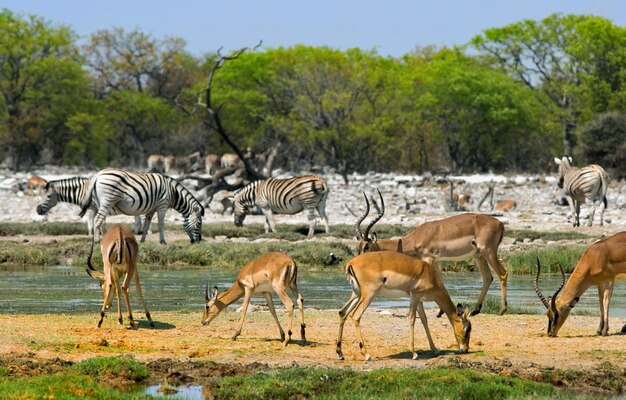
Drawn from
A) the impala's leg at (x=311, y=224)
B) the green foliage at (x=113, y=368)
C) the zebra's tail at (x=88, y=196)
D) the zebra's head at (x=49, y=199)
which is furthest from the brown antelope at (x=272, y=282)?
the zebra's head at (x=49, y=199)

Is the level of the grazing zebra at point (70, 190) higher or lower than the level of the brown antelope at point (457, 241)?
higher

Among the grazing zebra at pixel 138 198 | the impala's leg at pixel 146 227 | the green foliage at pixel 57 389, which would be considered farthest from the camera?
the grazing zebra at pixel 138 198

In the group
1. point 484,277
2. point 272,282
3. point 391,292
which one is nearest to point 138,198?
point 484,277

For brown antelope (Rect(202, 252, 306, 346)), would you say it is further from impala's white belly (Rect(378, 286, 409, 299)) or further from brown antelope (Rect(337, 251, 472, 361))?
impala's white belly (Rect(378, 286, 409, 299))

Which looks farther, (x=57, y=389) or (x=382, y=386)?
(x=382, y=386)

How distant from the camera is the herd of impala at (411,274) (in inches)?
472

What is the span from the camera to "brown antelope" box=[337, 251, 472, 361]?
11922 mm

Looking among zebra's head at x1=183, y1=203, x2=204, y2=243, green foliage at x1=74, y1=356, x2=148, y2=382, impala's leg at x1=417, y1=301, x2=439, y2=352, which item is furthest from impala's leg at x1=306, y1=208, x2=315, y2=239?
green foliage at x1=74, y1=356, x2=148, y2=382

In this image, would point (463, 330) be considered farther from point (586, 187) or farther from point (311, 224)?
point (586, 187)

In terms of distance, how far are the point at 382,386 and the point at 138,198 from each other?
17822mm

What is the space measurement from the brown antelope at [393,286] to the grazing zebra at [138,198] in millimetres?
15285

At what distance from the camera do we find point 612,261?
13742 mm

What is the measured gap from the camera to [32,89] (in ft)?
206

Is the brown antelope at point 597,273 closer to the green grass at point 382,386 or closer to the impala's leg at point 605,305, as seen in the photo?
the impala's leg at point 605,305
